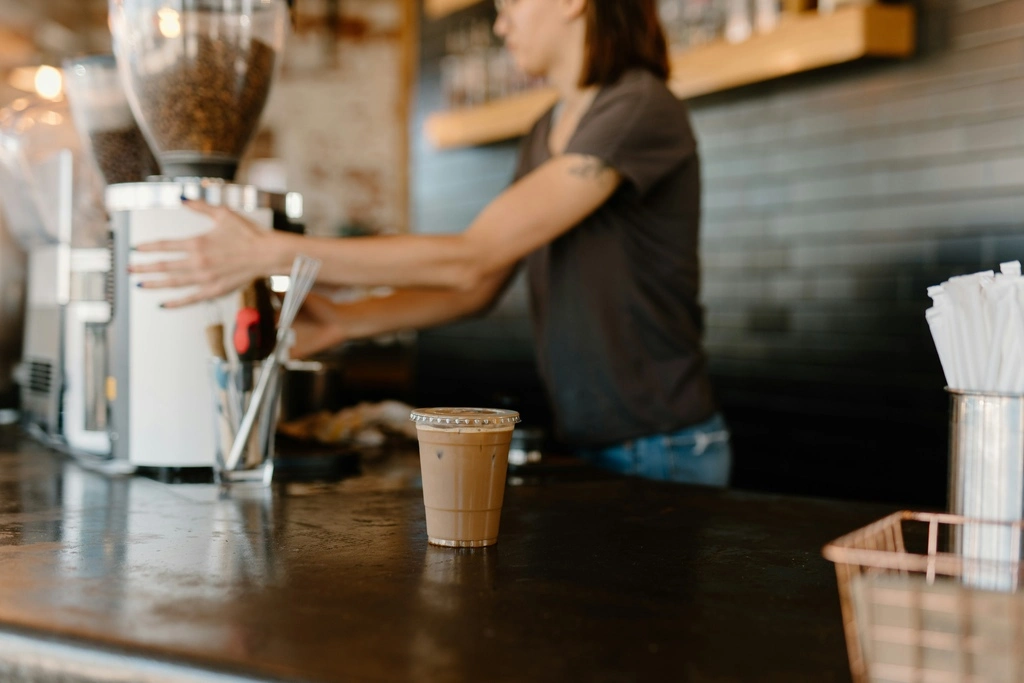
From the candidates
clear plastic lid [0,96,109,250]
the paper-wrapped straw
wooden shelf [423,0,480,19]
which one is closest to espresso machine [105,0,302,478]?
clear plastic lid [0,96,109,250]

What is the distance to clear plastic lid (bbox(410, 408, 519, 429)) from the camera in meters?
0.94

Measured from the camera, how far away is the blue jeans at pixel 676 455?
6.07 feet

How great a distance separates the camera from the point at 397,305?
2033 millimetres

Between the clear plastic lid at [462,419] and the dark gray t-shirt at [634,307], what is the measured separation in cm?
90

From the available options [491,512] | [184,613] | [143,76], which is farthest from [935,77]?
[184,613]

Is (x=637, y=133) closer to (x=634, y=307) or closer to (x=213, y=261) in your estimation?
(x=634, y=307)

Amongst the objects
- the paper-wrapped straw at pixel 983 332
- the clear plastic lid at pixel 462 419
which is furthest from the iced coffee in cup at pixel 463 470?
the paper-wrapped straw at pixel 983 332

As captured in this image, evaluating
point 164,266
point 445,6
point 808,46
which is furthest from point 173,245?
point 445,6

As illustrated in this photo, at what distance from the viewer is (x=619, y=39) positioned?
192cm

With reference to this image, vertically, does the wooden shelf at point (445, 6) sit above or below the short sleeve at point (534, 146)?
above

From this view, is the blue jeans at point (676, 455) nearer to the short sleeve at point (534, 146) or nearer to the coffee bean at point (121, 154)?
the short sleeve at point (534, 146)

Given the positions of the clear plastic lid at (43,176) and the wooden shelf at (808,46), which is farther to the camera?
the wooden shelf at (808,46)

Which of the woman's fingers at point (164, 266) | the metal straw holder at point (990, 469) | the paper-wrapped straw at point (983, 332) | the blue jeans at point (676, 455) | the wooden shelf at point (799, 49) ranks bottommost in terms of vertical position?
the blue jeans at point (676, 455)

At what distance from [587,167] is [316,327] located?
0.55 metres
